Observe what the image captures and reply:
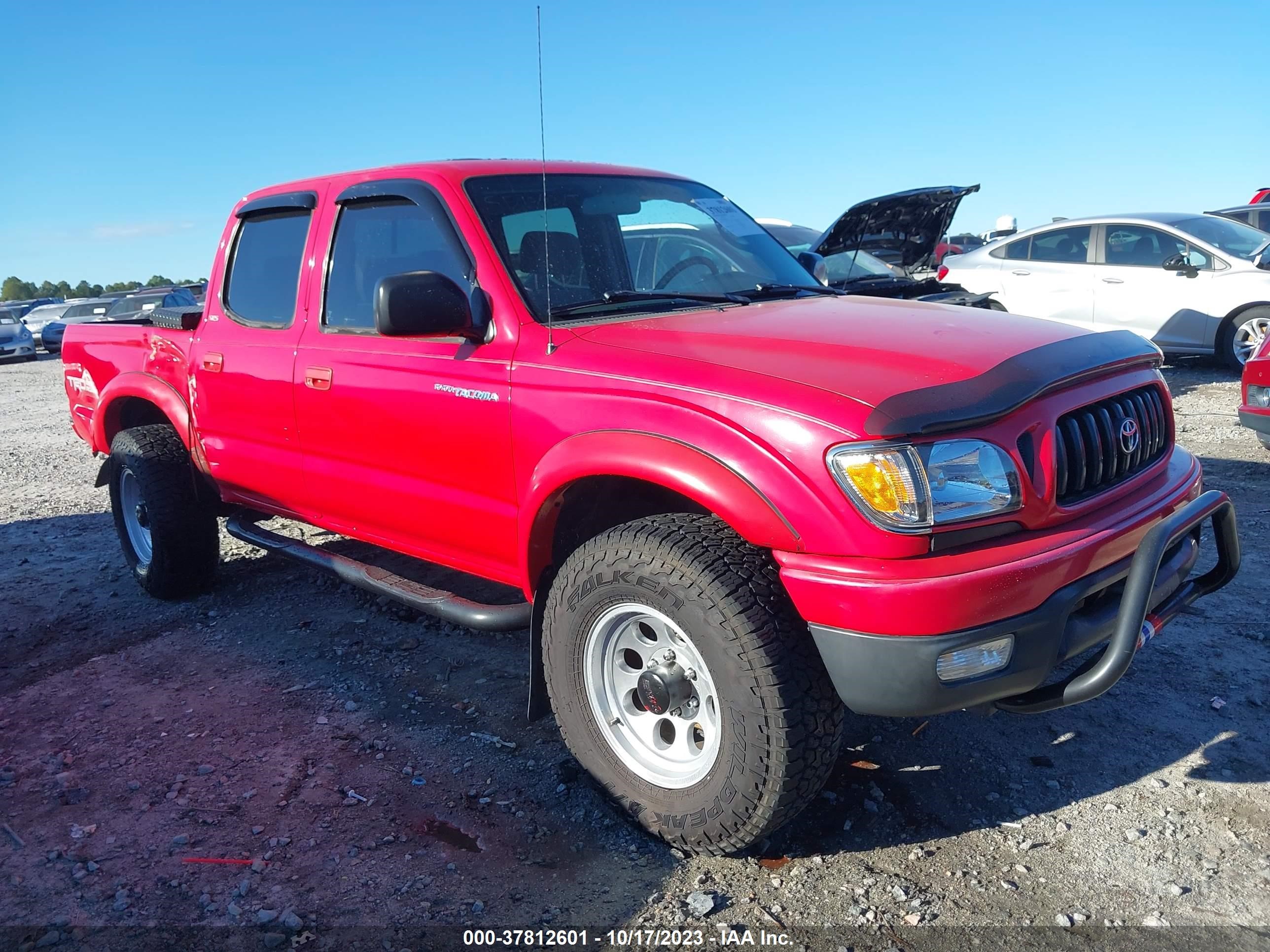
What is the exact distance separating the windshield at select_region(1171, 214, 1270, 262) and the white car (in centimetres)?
1

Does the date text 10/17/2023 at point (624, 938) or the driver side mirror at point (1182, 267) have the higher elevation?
the driver side mirror at point (1182, 267)

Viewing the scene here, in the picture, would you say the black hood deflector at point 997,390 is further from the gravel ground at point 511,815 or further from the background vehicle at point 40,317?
the background vehicle at point 40,317

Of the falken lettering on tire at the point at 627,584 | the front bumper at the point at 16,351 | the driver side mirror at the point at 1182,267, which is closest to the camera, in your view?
the falken lettering on tire at the point at 627,584

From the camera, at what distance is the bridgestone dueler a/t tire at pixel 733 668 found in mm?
2400

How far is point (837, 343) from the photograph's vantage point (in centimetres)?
272

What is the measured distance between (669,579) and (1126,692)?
2.08 m

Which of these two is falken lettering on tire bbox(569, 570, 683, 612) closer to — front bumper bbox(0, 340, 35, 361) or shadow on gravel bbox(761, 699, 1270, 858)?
shadow on gravel bbox(761, 699, 1270, 858)

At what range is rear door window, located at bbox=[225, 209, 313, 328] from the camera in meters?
4.07

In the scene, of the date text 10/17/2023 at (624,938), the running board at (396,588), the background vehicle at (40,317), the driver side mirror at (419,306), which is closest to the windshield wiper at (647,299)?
the driver side mirror at (419,306)

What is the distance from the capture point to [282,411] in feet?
13.1

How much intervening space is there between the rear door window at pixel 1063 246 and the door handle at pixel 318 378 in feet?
29.6

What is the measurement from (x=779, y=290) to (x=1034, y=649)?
5.89 feet

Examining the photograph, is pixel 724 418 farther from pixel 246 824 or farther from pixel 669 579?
pixel 246 824

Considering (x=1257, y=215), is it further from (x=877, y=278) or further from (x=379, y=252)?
(x=379, y=252)
